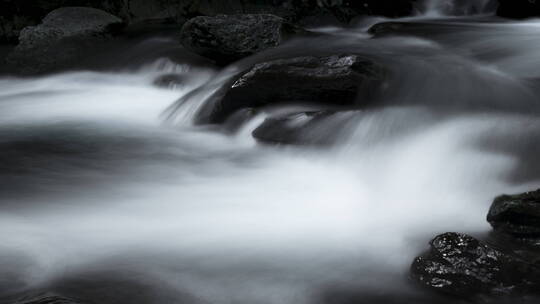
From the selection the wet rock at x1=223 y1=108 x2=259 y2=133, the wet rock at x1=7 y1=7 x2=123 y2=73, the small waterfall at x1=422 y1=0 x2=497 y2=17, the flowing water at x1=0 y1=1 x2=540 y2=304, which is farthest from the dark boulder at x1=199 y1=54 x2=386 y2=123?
the small waterfall at x1=422 y1=0 x2=497 y2=17

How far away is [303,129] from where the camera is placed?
541cm

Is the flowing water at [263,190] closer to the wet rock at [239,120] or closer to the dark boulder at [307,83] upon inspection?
the wet rock at [239,120]

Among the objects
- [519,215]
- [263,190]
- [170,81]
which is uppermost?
[519,215]

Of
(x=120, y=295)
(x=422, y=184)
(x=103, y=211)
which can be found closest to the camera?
(x=120, y=295)

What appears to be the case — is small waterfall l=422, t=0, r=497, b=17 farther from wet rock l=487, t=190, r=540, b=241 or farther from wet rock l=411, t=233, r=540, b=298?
wet rock l=411, t=233, r=540, b=298

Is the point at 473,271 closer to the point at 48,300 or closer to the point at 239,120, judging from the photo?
the point at 48,300

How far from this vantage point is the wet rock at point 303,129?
17.4 feet

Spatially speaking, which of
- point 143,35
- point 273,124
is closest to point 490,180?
point 273,124

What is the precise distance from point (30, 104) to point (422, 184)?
17.7 feet

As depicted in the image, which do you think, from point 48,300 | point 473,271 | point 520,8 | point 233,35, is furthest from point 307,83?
point 520,8

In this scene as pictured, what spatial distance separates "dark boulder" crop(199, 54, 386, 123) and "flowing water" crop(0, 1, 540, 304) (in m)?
0.26

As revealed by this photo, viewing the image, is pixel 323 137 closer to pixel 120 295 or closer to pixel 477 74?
pixel 477 74

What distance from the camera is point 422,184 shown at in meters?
4.45

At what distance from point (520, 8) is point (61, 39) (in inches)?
305
